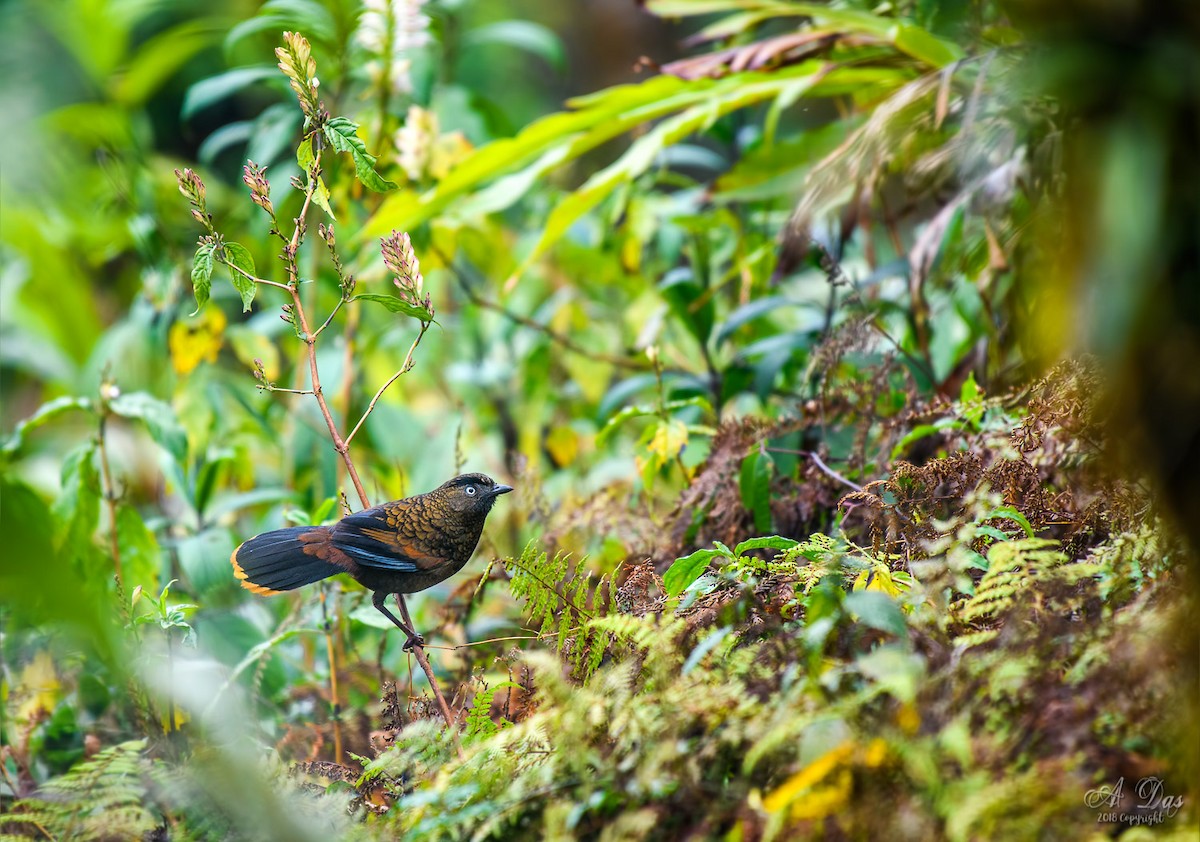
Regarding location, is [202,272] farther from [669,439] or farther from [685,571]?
[669,439]

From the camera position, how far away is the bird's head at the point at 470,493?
1554 mm

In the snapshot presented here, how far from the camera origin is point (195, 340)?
8.54 feet

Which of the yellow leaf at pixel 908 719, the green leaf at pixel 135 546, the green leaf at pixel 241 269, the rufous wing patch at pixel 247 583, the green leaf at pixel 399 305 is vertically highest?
the green leaf at pixel 241 269

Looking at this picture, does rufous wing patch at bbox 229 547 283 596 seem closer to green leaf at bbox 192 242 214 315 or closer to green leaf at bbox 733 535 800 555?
green leaf at bbox 192 242 214 315

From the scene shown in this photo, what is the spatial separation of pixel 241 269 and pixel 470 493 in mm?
472

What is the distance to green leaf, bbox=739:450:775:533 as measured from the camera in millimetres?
1771

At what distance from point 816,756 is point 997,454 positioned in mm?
819

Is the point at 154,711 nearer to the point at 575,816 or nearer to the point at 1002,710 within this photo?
the point at 575,816

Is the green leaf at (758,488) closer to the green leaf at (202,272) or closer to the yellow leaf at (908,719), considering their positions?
the yellow leaf at (908,719)

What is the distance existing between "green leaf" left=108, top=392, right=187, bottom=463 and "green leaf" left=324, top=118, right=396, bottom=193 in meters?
1.00

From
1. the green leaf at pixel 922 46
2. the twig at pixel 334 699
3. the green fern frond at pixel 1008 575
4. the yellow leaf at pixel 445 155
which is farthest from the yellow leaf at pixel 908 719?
the yellow leaf at pixel 445 155

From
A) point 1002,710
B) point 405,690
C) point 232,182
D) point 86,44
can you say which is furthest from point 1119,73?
point 232,182

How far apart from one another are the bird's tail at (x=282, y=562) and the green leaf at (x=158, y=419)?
785 mm

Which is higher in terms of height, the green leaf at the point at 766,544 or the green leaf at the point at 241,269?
the green leaf at the point at 241,269
